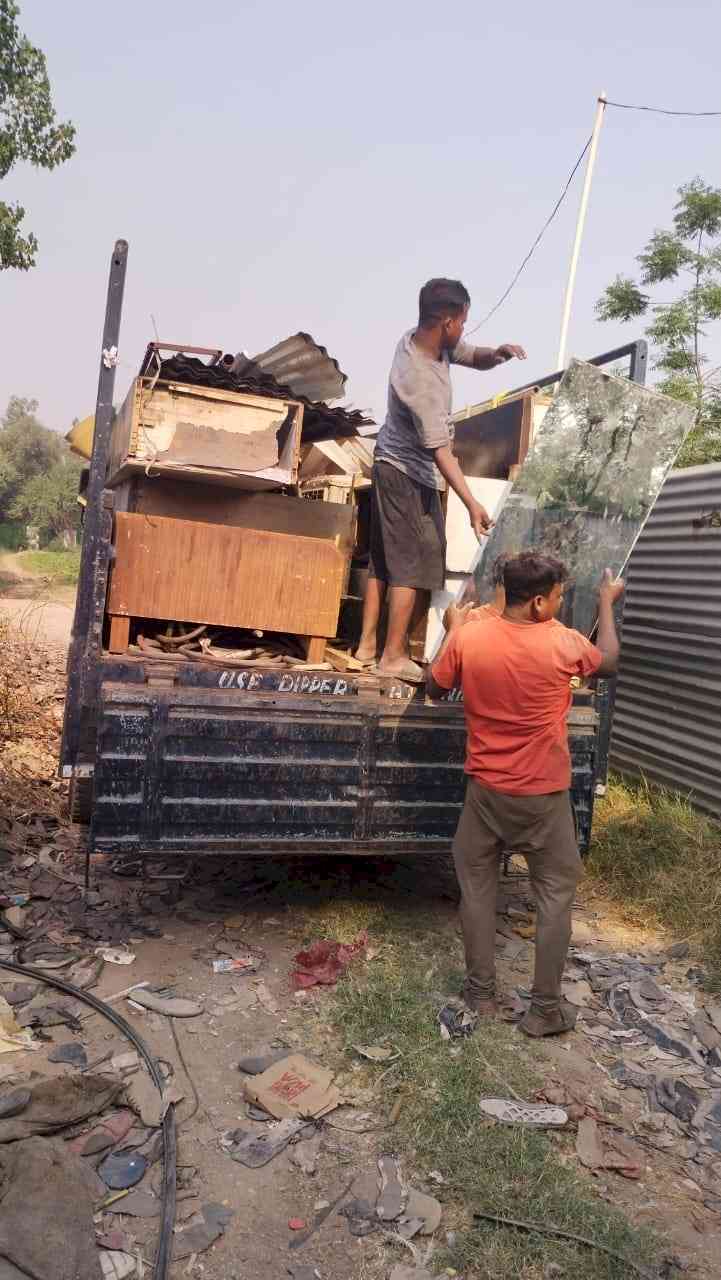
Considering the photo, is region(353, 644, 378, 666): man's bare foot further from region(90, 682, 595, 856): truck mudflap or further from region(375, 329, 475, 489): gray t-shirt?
region(375, 329, 475, 489): gray t-shirt

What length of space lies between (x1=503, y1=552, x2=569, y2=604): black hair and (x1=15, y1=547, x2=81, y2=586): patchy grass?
77.0 ft

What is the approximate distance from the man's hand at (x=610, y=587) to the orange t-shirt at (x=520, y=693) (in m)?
0.47

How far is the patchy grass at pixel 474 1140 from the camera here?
8.47 ft

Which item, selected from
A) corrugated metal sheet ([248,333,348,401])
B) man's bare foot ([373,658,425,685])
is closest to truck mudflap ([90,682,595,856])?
man's bare foot ([373,658,425,685])

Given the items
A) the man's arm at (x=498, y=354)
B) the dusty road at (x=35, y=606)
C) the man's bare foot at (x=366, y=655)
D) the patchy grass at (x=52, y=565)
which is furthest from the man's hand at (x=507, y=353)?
the patchy grass at (x=52, y=565)

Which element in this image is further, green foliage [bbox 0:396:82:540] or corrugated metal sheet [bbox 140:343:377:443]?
green foliage [bbox 0:396:82:540]

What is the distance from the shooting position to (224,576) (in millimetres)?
4188

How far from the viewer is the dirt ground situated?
270 centimetres

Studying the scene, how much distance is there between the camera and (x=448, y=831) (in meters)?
4.20

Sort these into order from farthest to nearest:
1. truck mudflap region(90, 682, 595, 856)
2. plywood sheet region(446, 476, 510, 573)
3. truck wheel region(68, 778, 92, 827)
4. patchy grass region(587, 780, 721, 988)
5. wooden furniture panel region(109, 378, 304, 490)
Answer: patchy grass region(587, 780, 721, 988) → plywood sheet region(446, 476, 510, 573) → truck wheel region(68, 778, 92, 827) → wooden furniture panel region(109, 378, 304, 490) → truck mudflap region(90, 682, 595, 856)

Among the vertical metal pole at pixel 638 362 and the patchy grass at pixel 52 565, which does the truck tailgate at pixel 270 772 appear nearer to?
the vertical metal pole at pixel 638 362

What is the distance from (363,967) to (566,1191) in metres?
1.54

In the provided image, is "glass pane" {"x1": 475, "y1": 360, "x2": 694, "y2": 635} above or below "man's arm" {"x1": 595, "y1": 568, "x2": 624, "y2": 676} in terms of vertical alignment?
above

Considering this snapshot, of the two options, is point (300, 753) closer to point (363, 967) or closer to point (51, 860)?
point (363, 967)
